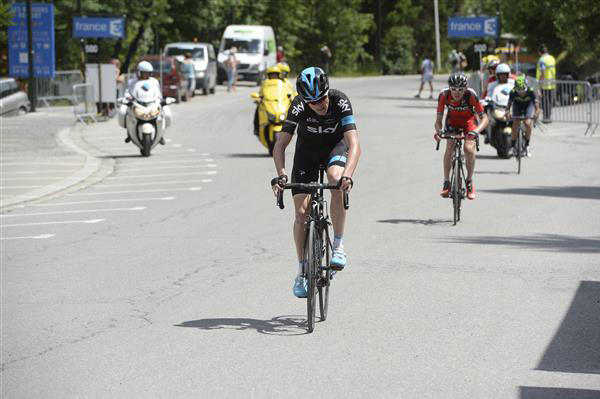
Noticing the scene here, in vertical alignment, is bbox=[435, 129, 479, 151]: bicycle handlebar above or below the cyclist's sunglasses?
below

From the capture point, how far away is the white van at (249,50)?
189ft

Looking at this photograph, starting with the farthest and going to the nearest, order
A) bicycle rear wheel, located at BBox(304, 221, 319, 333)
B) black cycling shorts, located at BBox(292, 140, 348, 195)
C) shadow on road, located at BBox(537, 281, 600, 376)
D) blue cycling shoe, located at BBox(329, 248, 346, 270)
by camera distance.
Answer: black cycling shorts, located at BBox(292, 140, 348, 195) → blue cycling shoe, located at BBox(329, 248, 346, 270) → bicycle rear wheel, located at BBox(304, 221, 319, 333) → shadow on road, located at BBox(537, 281, 600, 376)

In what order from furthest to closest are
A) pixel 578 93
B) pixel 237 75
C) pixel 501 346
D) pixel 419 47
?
pixel 419 47, pixel 237 75, pixel 578 93, pixel 501 346

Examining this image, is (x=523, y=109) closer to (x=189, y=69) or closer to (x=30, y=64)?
(x=30, y=64)

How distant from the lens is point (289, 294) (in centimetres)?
1050

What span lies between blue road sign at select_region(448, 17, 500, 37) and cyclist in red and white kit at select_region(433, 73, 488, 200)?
3255 centimetres

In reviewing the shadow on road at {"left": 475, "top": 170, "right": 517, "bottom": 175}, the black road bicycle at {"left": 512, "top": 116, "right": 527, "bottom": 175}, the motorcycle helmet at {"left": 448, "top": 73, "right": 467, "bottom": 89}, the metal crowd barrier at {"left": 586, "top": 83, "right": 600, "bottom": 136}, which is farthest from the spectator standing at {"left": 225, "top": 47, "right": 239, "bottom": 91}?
the motorcycle helmet at {"left": 448, "top": 73, "right": 467, "bottom": 89}

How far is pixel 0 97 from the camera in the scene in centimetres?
3769

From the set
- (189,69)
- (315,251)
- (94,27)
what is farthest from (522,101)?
(189,69)

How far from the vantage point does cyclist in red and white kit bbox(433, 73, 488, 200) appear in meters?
15.6

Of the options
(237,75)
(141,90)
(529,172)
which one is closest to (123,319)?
(529,172)

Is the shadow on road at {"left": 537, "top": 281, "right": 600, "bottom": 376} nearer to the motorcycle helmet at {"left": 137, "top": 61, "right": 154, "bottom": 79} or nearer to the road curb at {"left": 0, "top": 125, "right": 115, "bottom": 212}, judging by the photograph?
the road curb at {"left": 0, "top": 125, "right": 115, "bottom": 212}

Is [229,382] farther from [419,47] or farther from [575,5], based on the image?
[419,47]

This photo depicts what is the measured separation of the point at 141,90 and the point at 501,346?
56.5 ft
